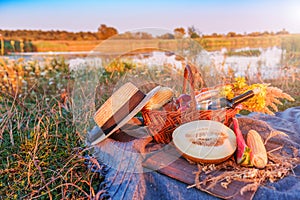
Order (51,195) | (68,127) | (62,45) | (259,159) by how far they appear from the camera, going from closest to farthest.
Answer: (259,159)
(51,195)
(68,127)
(62,45)

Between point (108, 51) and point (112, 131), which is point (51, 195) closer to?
point (112, 131)

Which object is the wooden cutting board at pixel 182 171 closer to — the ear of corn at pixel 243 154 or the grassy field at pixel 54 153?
the ear of corn at pixel 243 154

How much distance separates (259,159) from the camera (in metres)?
1.05

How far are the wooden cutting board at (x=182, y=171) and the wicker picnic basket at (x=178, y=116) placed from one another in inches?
3.7

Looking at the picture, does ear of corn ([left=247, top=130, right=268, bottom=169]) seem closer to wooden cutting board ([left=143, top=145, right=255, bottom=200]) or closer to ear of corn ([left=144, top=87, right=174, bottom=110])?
wooden cutting board ([left=143, top=145, right=255, bottom=200])

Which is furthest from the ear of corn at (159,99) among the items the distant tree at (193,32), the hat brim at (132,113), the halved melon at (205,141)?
the distant tree at (193,32)

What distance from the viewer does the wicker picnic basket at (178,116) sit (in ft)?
3.90

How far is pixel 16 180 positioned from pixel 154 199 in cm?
76

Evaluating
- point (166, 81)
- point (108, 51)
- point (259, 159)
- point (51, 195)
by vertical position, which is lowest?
point (51, 195)

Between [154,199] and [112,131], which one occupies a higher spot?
[112,131]

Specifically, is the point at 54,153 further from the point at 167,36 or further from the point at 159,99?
the point at 167,36

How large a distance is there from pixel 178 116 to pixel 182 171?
255 millimetres

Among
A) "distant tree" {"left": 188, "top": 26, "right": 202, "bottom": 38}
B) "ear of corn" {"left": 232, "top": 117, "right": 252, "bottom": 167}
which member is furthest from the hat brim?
"distant tree" {"left": 188, "top": 26, "right": 202, "bottom": 38}

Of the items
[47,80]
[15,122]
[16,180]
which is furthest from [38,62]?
[16,180]
